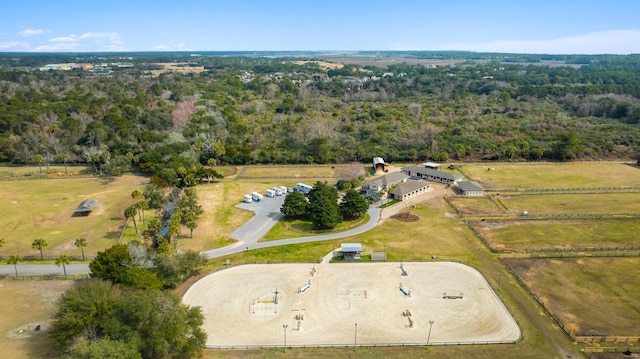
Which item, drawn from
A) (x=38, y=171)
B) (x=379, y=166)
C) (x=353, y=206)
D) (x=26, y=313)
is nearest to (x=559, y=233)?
(x=353, y=206)

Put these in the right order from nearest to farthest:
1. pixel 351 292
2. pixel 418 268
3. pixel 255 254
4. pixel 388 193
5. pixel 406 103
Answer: pixel 351 292
pixel 418 268
pixel 255 254
pixel 388 193
pixel 406 103

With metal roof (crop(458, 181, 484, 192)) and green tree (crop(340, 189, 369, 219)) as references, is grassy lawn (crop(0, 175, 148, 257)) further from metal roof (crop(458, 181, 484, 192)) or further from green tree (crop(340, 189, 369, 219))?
metal roof (crop(458, 181, 484, 192))

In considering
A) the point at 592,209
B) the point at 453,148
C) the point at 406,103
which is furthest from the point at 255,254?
the point at 406,103

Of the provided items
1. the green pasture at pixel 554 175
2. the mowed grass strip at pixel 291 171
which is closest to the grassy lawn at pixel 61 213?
the mowed grass strip at pixel 291 171

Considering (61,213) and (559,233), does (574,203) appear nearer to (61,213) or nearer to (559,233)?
(559,233)

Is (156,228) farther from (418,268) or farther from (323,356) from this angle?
(418,268)

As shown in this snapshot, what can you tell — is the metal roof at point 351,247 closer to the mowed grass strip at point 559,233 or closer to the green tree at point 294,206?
the green tree at point 294,206
